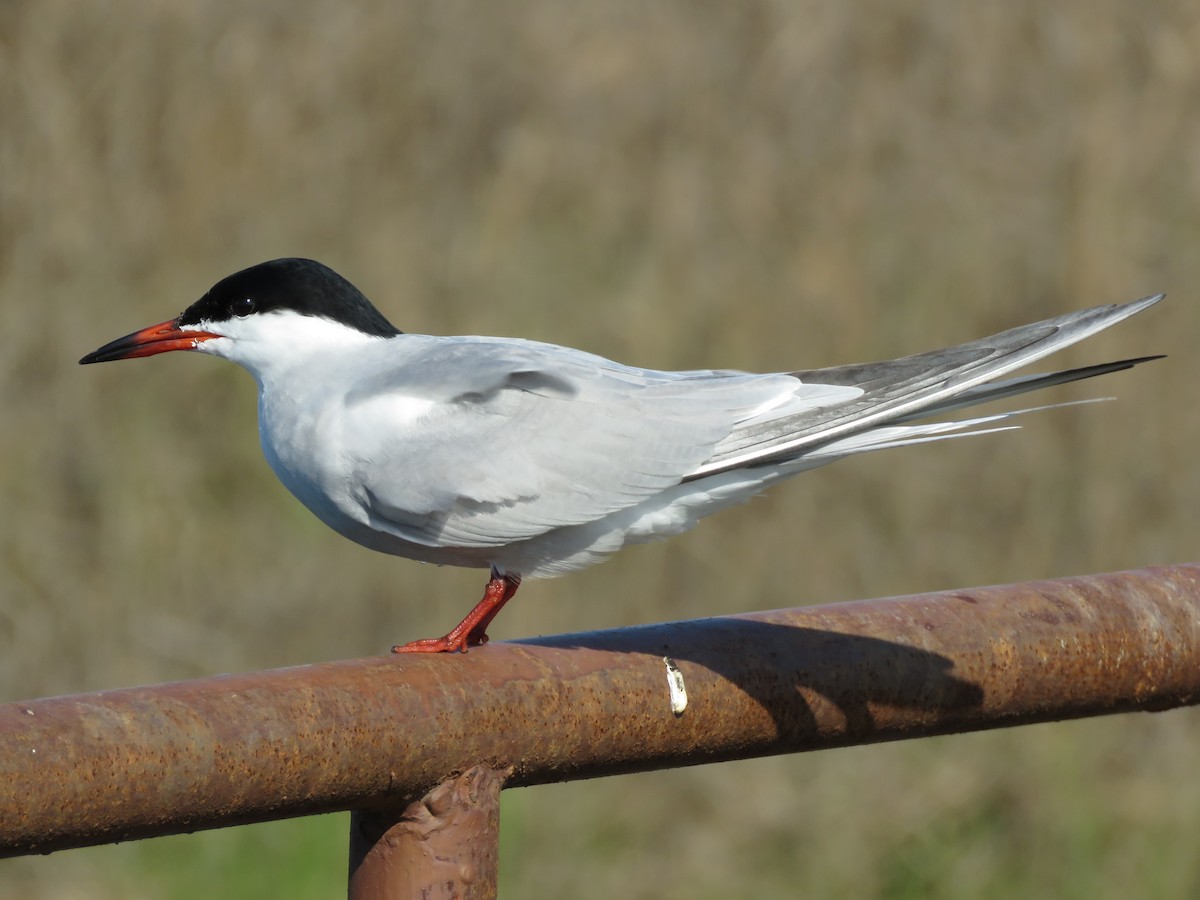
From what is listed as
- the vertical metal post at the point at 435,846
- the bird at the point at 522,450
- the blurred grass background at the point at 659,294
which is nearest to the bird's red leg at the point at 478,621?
the bird at the point at 522,450

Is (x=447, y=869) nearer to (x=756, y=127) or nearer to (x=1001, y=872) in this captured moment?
(x=1001, y=872)

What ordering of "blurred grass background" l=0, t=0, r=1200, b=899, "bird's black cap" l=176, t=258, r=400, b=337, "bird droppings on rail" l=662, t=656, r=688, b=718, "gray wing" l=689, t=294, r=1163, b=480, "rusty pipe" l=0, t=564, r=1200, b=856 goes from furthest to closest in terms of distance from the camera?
"blurred grass background" l=0, t=0, r=1200, b=899
"bird's black cap" l=176, t=258, r=400, b=337
"gray wing" l=689, t=294, r=1163, b=480
"bird droppings on rail" l=662, t=656, r=688, b=718
"rusty pipe" l=0, t=564, r=1200, b=856

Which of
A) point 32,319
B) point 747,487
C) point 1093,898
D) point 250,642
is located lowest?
point 1093,898

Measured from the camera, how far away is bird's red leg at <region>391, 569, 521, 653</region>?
7.80 feet

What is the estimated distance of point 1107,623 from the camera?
205 centimetres

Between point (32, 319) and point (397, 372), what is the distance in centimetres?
281

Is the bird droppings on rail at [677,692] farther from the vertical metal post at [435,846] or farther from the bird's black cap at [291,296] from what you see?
the bird's black cap at [291,296]

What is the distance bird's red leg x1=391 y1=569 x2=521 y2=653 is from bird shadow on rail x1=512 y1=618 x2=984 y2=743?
18.6 inches

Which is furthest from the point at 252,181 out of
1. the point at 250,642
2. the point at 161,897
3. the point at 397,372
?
the point at 397,372

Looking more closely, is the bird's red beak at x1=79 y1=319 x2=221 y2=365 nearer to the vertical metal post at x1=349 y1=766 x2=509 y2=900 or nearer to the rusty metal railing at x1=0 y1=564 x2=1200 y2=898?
the rusty metal railing at x1=0 y1=564 x2=1200 y2=898

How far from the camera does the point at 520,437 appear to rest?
8.70 ft

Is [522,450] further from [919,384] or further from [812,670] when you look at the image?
[812,670]

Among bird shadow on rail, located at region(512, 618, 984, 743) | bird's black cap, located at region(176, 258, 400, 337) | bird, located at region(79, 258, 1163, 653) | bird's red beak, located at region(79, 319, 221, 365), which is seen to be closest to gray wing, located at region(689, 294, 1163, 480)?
bird, located at region(79, 258, 1163, 653)

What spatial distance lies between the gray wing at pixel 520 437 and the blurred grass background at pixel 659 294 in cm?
240
